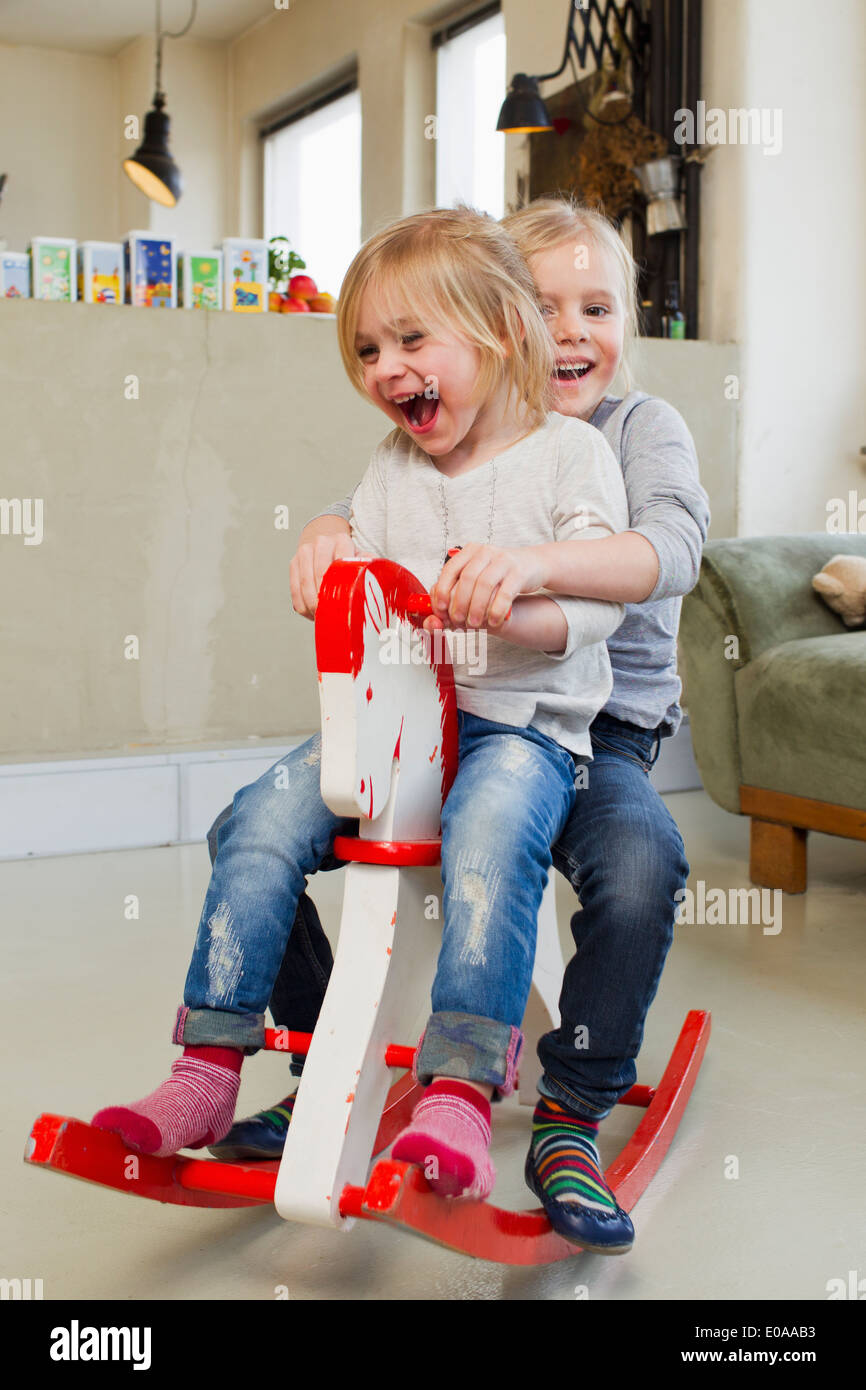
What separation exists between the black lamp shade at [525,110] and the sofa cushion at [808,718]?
5.96 ft

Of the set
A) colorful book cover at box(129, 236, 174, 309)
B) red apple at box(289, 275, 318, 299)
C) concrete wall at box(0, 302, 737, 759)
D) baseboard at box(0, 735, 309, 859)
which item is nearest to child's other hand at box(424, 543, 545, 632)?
baseboard at box(0, 735, 309, 859)

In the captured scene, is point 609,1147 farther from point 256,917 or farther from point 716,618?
point 716,618

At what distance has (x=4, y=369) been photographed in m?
2.43

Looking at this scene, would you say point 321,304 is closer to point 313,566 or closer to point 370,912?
point 313,566

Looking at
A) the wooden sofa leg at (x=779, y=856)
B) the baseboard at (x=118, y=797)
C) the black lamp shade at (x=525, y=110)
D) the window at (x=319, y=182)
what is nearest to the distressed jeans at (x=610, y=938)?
the wooden sofa leg at (x=779, y=856)

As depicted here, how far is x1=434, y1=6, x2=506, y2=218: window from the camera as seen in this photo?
473 centimetres

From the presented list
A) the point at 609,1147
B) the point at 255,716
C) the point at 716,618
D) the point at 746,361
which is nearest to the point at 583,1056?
the point at 609,1147

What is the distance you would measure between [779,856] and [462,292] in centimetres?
139

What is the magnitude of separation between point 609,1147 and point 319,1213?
18.1 inches

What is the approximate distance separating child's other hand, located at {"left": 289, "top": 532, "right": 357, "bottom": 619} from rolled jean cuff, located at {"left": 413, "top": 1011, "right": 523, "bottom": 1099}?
0.35 meters

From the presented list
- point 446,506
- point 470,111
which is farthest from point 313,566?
point 470,111

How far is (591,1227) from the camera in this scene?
94cm

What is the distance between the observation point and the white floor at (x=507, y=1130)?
101 cm

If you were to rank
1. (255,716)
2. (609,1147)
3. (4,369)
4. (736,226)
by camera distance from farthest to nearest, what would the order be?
(736,226) < (255,716) < (4,369) < (609,1147)
